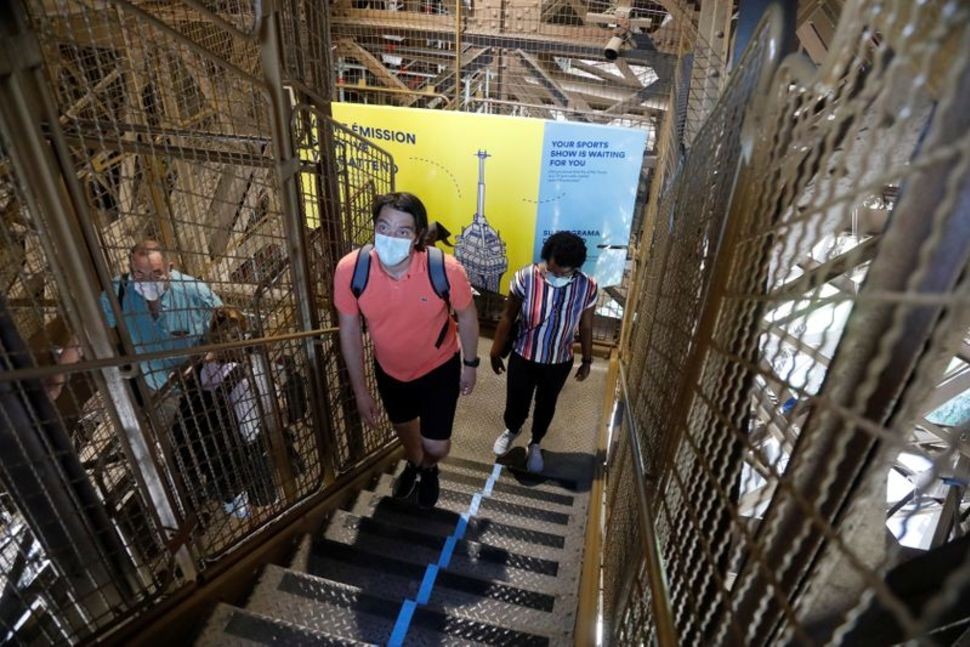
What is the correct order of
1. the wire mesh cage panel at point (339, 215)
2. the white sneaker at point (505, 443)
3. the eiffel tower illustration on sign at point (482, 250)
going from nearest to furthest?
the wire mesh cage panel at point (339, 215), the white sneaker at point (505, 443), the eiffel tower illustration on sign at point (482, 250)

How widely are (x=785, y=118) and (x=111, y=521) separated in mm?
2392

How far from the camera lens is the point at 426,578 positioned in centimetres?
237

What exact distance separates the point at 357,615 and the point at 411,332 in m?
1.24

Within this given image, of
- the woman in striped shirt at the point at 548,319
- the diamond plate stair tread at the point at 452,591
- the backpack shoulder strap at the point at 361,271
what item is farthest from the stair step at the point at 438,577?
the backpack shoulder strap at the point at 361,271

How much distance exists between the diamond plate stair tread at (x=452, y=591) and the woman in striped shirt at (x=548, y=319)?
1262 mm

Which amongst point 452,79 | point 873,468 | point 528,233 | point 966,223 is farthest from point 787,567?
point 452,79

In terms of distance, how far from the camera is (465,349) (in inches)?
101

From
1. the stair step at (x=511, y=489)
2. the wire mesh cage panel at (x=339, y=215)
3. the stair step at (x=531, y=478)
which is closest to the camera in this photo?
the wire mesh cage panel at (x=339, y=215)

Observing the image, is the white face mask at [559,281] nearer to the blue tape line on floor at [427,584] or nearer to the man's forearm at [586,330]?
the man's forearm at [586,330]

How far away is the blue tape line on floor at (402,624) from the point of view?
78.7 inches

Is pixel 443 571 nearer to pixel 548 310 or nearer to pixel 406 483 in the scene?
pixel 406 483

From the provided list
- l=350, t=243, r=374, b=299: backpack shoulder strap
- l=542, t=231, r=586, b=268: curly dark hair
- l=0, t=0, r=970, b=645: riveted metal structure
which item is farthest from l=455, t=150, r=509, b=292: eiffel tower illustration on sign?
l=350, t=243, r=374, b=299: backpack shoulder strap

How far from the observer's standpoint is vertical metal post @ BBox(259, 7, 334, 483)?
2045mm

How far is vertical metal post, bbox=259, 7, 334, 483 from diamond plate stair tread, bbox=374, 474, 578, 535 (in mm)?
861
